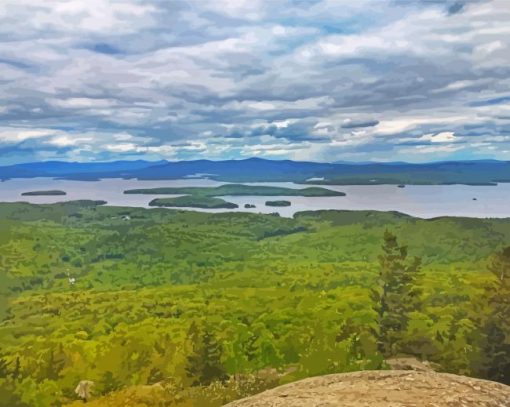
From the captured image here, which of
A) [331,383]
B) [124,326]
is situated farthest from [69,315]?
[331,383]

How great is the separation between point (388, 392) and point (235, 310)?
91618 mm

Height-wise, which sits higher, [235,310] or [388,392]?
[388,392]

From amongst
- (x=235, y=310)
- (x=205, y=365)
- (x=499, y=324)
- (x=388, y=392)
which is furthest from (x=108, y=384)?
(x=235, y=310)

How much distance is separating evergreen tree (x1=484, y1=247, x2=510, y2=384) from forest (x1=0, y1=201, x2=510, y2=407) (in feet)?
0.26

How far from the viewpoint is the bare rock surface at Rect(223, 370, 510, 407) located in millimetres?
11406

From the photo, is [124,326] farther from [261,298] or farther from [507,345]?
[507,345]

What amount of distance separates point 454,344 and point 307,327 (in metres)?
30.1

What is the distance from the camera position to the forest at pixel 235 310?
126 feet

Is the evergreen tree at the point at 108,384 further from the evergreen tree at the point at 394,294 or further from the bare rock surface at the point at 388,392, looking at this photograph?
the bare rock surface at the point at 388,392

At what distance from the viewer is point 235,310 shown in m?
102

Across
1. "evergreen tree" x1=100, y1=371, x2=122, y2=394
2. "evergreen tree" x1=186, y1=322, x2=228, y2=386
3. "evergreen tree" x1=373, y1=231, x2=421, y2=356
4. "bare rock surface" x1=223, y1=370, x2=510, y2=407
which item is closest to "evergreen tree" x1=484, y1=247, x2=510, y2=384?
"evergreen tree" x1=373, y1=231, x2=421, y2=356

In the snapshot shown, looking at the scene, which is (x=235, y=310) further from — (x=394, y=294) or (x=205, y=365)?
(x=205, y=365)

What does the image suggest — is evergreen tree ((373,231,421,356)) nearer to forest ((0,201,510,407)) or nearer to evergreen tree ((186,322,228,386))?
forest ((0,201,510,407))

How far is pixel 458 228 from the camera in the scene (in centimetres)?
18500
